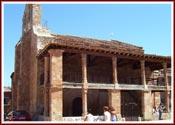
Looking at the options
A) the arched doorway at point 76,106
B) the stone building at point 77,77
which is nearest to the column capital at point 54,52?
the stone building at point 77,77

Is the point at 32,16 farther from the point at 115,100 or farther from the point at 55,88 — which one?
the point at 115,100

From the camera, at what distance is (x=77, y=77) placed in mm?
25719

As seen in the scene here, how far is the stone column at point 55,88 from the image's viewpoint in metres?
21.1

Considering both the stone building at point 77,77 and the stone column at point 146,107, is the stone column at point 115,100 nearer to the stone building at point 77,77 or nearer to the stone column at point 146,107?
the stone building at point 77,77

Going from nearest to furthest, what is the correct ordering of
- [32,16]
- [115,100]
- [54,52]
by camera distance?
[54,52] → [115,100] → [32,16]

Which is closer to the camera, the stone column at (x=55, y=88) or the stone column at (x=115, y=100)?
the stone column at (x=55, y=88)

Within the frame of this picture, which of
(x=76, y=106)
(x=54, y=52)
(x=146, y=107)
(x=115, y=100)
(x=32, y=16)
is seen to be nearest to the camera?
(x=54, y=52)

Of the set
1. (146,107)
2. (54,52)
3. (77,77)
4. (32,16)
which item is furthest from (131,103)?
(32,16)

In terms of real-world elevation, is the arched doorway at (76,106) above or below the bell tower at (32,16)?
below

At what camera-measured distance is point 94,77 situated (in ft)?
88.2

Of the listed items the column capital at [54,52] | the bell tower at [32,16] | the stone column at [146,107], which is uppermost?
the bell tower at [32,16]

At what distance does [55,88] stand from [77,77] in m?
4.61

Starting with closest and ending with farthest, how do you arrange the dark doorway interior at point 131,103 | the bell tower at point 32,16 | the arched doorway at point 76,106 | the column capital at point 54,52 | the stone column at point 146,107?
the column capital at point 54,52
the stone column at point 146,107
the arched doorway at point 76,106
the dark doorway interior at point 131,103
the bell tower at point 32,16

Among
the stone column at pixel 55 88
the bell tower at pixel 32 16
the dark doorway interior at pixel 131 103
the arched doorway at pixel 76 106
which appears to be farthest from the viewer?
the bell tower at pixel 32 16
